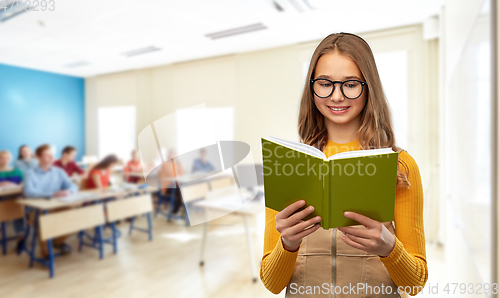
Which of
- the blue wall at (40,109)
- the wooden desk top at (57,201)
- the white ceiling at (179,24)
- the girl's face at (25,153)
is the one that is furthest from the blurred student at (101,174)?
the blue wall at (40,109)

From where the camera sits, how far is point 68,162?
14.8 ft

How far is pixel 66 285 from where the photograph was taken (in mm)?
2523

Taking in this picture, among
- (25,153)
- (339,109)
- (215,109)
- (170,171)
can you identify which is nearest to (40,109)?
(25,153)

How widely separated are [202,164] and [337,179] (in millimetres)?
412

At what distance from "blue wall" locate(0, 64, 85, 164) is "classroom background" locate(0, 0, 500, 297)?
1.3 inches

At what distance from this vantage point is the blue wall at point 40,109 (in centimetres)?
555

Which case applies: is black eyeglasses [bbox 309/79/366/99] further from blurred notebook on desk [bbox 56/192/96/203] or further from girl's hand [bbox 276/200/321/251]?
blurred notebook on desk [bbox 56/192/96/203]

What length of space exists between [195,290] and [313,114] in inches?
85.1

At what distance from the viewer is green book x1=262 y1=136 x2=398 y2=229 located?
51 centimetres

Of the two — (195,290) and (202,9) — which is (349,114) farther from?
(202,9)

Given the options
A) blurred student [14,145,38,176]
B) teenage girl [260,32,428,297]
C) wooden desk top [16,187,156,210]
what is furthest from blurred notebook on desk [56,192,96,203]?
teenage girl [260,32,428,297]

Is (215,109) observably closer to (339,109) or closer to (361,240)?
(339,109)

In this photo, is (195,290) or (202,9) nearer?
(195,290)

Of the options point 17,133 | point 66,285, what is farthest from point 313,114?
point 17,133
